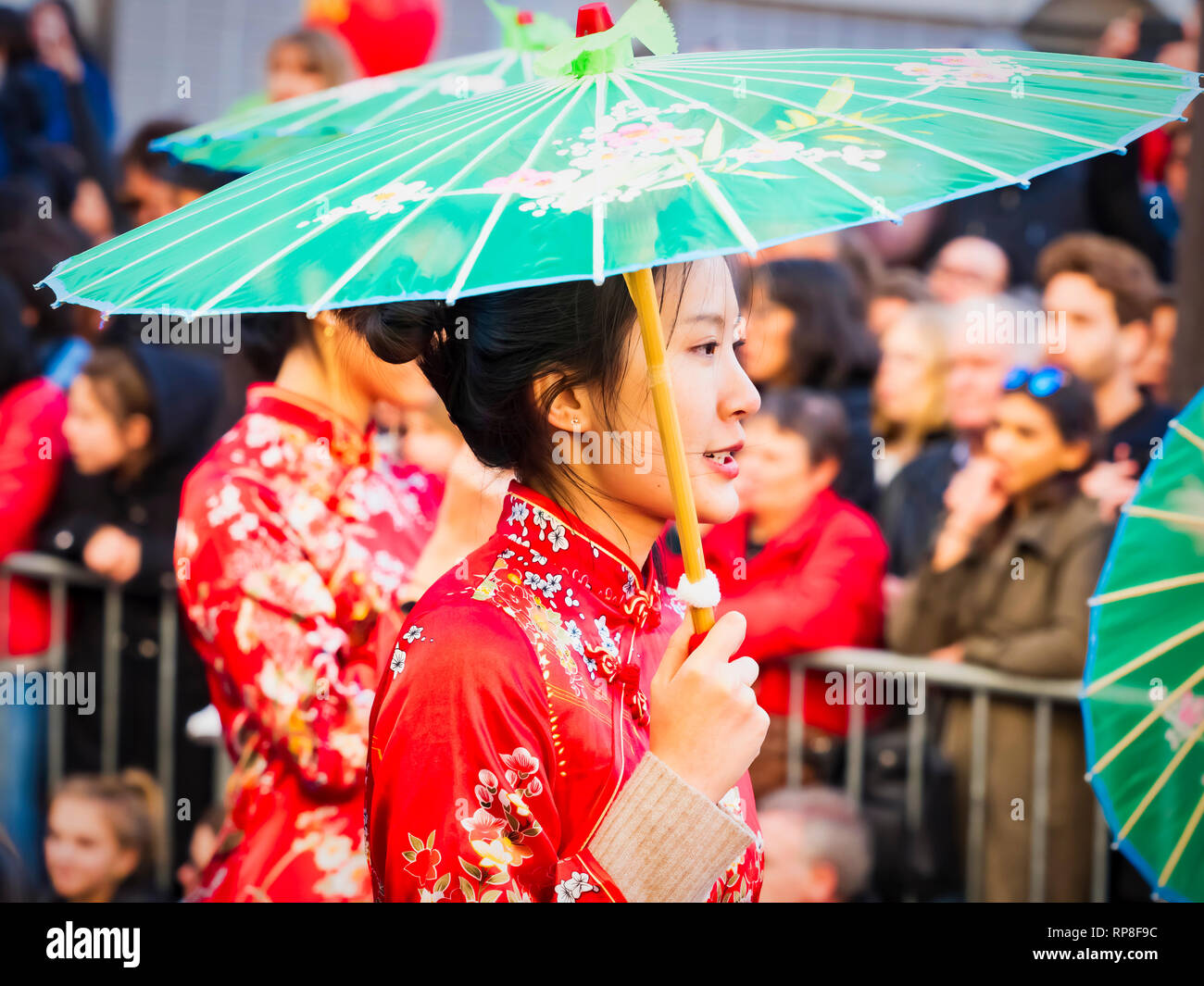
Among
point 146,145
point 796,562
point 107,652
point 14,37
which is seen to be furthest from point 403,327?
point 14,37

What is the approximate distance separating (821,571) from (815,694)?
1.12 feet

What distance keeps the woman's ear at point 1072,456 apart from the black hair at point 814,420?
1.94ft

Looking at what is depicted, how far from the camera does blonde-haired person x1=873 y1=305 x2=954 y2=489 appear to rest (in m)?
4.30

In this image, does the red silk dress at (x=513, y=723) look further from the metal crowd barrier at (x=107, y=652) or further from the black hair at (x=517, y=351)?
the metal crowd barrier at (x=107, y=652)

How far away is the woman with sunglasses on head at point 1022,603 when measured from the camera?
361 centimetres

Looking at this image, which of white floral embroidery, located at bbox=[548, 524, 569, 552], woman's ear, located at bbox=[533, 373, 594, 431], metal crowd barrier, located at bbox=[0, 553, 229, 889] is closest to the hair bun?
woman's ear, located at bbox=[533, 373, 594, 431]

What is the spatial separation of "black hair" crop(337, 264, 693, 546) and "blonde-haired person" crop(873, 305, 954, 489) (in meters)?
2.54

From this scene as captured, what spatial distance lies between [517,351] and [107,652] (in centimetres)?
273

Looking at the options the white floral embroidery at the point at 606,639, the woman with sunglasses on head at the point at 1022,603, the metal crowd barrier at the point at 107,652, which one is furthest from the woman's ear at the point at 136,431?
the white floral embroidery at the point at 606,639

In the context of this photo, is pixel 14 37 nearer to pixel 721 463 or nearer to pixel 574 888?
pixel 721 463

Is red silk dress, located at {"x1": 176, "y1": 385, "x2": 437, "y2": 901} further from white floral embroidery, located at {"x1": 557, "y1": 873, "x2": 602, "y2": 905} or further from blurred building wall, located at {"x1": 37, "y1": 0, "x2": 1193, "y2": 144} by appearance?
blurred building wall, located at {"x1": 37, "y1": 0, "x2": 1193, "y2": 144}
